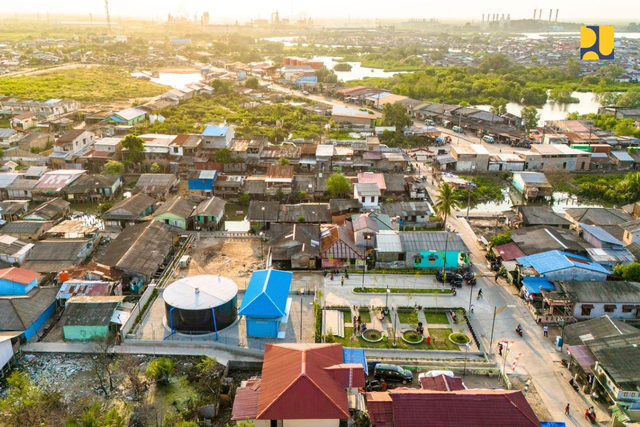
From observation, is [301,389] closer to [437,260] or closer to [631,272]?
[437,260]

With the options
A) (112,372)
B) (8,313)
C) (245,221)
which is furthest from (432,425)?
(245,221)

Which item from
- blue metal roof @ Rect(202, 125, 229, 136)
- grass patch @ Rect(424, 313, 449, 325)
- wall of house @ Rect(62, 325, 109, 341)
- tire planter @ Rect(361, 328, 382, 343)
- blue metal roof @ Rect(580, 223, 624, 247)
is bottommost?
grass patch @ Rect(424, 313, 449, 325)

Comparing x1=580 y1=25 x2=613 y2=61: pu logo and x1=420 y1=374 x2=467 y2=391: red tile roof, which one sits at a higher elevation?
x1=580 y1=25 x2=613 y2=61: pu logo

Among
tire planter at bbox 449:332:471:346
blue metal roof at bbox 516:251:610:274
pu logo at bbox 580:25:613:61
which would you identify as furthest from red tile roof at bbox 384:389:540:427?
pu logo at bbox 580:25:613:61

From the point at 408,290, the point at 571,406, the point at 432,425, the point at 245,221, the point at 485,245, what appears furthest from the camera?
the point at 245,221

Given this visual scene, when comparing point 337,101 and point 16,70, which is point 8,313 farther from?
point 16,70

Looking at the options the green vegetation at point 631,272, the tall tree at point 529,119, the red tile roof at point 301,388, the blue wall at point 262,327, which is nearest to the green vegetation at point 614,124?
the tall tree at point 529,119

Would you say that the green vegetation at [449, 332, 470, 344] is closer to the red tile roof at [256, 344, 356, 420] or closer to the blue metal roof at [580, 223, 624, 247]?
the red tile roof at [256, 344, 356, 420]

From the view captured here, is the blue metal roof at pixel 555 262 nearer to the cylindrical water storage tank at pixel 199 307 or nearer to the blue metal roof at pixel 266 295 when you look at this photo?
the blue metal roof at pixel 266 295
